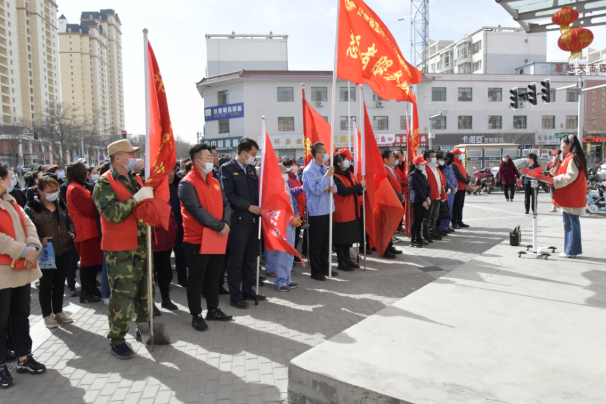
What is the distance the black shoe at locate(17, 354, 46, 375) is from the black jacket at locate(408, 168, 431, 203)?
684cm

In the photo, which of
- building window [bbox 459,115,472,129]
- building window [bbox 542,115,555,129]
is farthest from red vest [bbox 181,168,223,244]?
building window [bbox 542,115,555,129]

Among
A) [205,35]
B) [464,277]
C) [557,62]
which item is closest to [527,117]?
[557,62]

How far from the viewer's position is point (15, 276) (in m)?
3.53

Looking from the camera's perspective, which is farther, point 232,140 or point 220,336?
point 232,140

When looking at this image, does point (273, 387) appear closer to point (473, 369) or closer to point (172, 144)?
point (473, 369)

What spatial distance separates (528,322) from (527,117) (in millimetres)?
47789

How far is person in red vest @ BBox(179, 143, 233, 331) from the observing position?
14.5 ft

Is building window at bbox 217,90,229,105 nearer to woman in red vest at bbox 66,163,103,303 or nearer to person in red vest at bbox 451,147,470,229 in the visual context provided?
person in red vest at bbox 451,147,470,229

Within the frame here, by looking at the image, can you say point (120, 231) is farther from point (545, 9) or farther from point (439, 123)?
point (439, 123)

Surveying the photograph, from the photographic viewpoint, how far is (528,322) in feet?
13.0

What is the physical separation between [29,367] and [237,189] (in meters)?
2.78

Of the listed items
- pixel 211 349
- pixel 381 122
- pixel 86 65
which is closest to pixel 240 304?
pixel 211 349

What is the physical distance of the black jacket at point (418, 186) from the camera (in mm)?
8539

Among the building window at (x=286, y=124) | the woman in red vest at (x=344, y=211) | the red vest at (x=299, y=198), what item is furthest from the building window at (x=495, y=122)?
the woman in red vest at (x=344, y=211)
